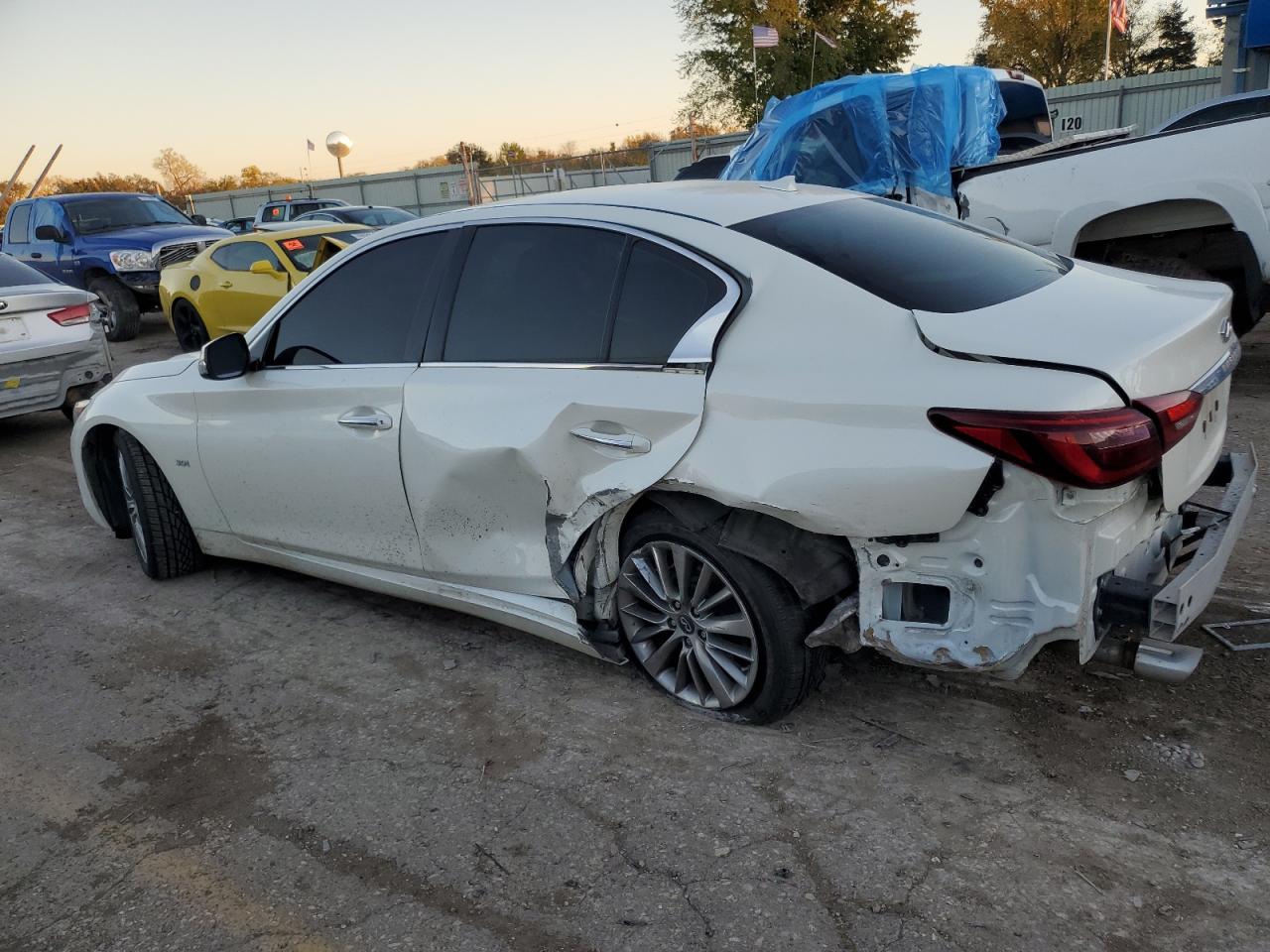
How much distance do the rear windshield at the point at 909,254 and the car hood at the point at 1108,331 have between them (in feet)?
0.30

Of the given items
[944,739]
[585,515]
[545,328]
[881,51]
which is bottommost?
[944,739]

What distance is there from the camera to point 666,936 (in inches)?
92.8

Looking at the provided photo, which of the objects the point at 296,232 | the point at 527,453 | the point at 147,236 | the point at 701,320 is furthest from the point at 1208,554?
the point at 147,236

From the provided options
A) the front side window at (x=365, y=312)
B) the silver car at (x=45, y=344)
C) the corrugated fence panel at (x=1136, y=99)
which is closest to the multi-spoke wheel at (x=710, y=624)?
the front side window at (x=365, y=312)

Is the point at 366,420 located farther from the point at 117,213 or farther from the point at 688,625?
the point at 117,213

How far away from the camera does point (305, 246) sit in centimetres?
1061

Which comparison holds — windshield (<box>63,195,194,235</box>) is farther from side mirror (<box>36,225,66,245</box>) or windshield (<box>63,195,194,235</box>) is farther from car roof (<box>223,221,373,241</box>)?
car roof (<box>223,221,373,241</box>)

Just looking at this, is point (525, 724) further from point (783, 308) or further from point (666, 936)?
point (783, 308)

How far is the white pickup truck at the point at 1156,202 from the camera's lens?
605 centimetres

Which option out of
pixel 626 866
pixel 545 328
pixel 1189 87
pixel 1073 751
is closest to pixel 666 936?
pixel 626 866

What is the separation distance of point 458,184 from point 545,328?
3004 cm

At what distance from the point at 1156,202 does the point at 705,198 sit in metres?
4.31

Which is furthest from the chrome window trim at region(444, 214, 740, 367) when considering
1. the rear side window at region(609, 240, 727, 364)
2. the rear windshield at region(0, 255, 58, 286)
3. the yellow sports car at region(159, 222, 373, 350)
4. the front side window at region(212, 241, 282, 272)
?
the front side window at region(212, 241, 282, 272)

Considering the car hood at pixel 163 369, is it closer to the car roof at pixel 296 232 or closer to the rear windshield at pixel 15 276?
the rear windshield at pixel 15 276
